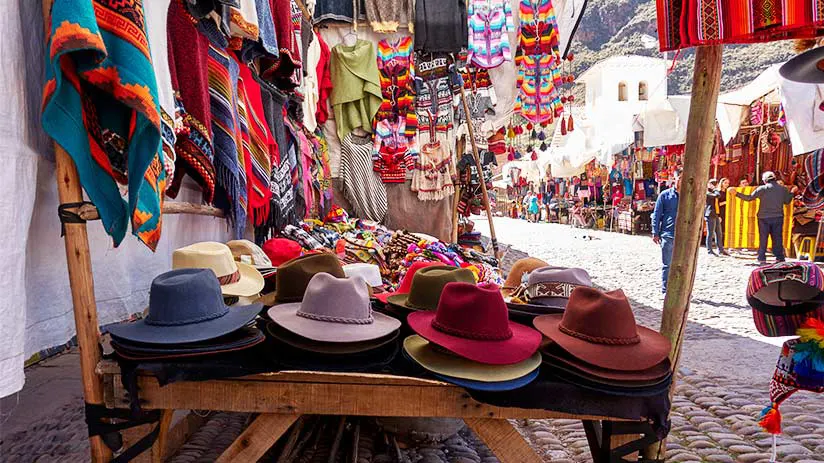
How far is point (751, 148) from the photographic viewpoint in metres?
11.7

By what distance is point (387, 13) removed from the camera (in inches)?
227

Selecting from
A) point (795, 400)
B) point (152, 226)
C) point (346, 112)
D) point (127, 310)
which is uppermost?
point (346, 112)

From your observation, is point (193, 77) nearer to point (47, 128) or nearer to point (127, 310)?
point (47, 128)

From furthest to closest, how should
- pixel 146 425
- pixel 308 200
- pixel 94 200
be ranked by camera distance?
1. pixel 308 200
2. pixel 146 425
3. pixel 94 200

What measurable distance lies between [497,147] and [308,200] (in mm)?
5881

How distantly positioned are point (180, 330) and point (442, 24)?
5.24 m

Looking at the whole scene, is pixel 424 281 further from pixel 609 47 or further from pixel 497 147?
pixel 609 47

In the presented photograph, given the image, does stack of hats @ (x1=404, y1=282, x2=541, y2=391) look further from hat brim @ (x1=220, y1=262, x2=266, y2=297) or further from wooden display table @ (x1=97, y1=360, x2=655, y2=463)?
hat brim @ (x1=220, y1=262, x2=266, y2=297)

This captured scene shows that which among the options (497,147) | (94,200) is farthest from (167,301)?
(497,147)

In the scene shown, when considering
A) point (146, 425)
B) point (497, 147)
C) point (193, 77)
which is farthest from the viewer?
point (497, 147)

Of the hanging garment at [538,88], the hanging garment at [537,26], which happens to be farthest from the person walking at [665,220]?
the hanging garment at [537,26]

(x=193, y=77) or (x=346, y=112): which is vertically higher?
(x=346, y=112)

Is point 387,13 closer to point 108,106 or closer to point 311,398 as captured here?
point 108,106

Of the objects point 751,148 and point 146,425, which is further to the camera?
point 751,148
